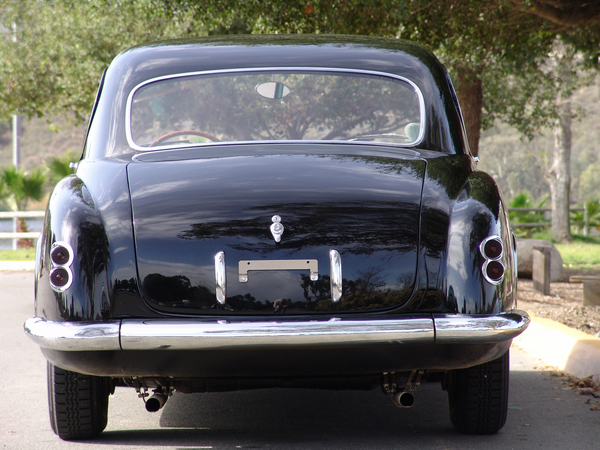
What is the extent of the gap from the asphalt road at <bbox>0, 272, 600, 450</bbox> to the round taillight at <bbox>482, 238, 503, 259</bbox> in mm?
950

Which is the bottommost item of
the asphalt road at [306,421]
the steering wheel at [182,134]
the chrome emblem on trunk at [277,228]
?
the asphalt road at [306,421]

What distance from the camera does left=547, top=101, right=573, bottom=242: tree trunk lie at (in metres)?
21.3

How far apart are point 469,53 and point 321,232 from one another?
6728 millimetres

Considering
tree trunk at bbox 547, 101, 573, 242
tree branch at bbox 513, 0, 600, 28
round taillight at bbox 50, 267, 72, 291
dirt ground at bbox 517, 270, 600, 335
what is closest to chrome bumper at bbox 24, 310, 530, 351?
round taillight at bbox 50, 267, 72, 291

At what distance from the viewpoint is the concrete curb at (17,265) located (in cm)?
1252

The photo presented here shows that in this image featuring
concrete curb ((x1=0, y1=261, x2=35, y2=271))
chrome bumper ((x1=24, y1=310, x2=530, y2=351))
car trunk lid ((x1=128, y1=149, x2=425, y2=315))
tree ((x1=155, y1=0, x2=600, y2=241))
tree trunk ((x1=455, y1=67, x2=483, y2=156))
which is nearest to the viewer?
chrome bumper ((x1=24, y1=310, x2=530, y2=351))

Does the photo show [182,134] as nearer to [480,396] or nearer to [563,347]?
[480,396]

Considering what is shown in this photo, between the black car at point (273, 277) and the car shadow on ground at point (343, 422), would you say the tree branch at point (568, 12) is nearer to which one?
the car shadow on ground at point (343, 422)

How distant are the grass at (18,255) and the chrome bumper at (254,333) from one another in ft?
38.6

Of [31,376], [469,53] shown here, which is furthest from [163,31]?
[31,376]

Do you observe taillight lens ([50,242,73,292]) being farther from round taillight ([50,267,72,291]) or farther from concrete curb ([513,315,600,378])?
concrete curb ([513,315,600,378])

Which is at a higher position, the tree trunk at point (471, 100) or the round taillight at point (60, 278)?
the tree trunk at point (471, 100)

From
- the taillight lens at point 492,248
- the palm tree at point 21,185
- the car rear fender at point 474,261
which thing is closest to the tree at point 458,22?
the car rear fender at point 474,261

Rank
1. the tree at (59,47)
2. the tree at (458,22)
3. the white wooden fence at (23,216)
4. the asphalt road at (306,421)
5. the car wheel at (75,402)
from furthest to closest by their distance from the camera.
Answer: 1. the white wooden fence at (23,216)
2. the tree at (59,47)
3. the tree at (458,22)
4. the asphalt road at (306,421)
5. the car wheel at (75,402)
